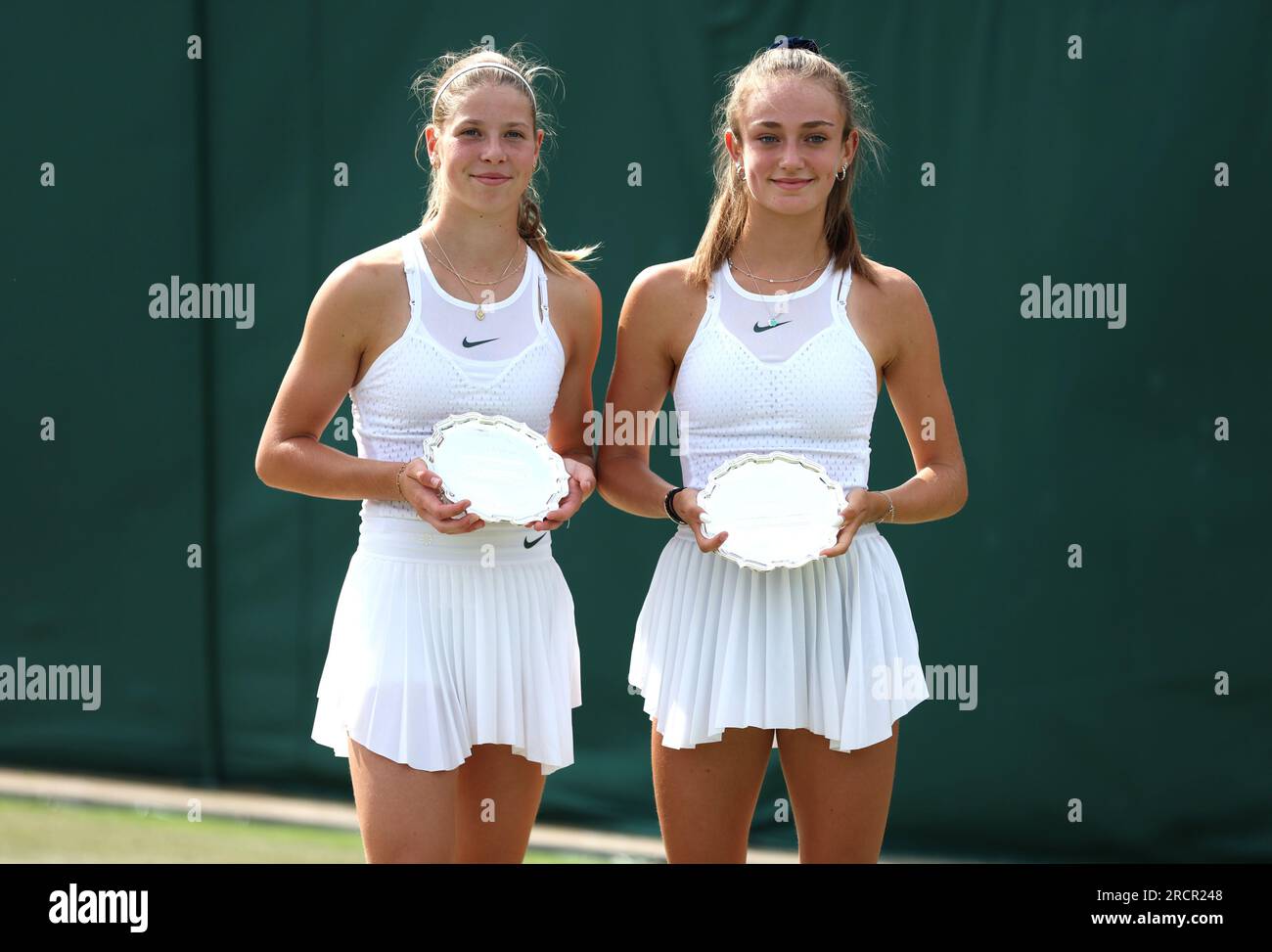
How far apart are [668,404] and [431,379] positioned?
1987 millimetres

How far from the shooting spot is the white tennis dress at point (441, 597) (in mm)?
2830

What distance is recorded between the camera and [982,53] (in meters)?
4.58

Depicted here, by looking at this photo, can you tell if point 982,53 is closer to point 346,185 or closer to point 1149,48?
point 1149,48

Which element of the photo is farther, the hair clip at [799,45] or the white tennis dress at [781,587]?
the hair clip at [799,45]

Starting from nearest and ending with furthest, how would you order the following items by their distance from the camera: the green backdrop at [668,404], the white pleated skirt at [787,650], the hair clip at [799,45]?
the white pleated skirt at [787,650] < the hair clip at [799,45] < the green backdrop at [668,404]

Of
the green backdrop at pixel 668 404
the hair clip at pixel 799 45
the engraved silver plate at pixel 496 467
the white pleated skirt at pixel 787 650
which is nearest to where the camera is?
the engraved silver plate at pixel 496 467

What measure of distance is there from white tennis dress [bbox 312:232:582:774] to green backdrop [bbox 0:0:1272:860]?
1.99 meters

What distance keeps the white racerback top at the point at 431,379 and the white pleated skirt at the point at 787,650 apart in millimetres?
432

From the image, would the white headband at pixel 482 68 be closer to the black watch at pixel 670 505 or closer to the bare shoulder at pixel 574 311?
the bare shoulder at pixel 574 311

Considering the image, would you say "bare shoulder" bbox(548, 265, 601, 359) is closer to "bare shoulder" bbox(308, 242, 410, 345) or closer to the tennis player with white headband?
the tennis player with white headband

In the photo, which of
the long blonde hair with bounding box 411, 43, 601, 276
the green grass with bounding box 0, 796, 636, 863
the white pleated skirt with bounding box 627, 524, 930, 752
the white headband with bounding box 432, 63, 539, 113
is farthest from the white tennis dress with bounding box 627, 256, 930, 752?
the green grass with bounding box 0, 796, 636, 863

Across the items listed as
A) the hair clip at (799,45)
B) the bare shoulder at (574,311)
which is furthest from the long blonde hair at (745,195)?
the bare shoulder at (574,311)

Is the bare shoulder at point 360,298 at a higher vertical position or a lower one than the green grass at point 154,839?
higher
